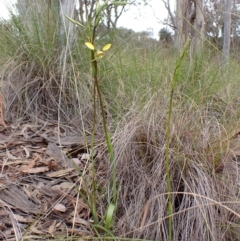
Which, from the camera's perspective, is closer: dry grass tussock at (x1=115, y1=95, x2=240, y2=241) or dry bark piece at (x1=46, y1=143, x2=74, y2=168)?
dry grass tussock at (x1=115, y1=95, x2=240, y2=241)

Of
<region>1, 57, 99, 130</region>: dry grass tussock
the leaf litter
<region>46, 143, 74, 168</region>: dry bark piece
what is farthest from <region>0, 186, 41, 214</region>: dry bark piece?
<region>1, 57, 99, 130</region>: dry grass tussock

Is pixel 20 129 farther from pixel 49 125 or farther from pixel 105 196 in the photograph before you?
pixel 105 196

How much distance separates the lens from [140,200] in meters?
1.31

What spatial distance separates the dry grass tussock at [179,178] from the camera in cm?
124

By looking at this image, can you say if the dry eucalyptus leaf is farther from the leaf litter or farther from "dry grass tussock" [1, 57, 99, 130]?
"dry grass tussock" [1, 57, 99, 130]

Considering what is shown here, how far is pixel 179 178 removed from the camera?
1.35 metres

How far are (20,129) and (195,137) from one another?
0.95 m

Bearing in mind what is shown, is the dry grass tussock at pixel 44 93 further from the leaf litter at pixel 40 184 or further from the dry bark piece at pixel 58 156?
the dry bark piece at pixel 58 156

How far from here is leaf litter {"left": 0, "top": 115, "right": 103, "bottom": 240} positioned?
1253 mm

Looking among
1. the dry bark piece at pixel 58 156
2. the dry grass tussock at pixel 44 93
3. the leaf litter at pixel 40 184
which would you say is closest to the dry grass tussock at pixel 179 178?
the leaf litter at pixel 40 184

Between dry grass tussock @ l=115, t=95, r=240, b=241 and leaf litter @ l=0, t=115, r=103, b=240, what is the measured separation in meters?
0.16

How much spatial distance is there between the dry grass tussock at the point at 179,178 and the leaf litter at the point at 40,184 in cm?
16

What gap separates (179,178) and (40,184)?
54 cm

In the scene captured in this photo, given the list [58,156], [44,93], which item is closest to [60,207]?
[58,156]
